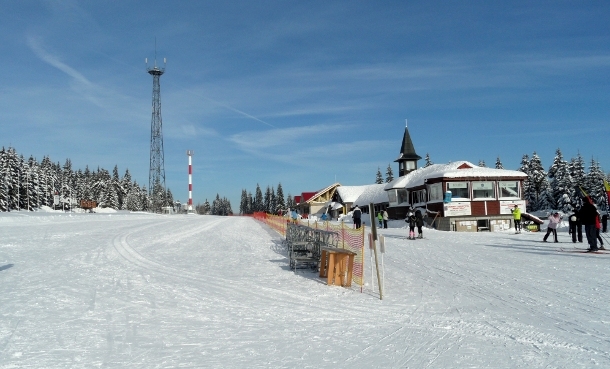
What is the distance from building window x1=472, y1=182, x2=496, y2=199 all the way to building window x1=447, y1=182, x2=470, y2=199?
48 cm

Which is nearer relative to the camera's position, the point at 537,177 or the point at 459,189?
the point at 459,189

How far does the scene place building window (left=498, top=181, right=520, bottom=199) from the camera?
35.9 meters

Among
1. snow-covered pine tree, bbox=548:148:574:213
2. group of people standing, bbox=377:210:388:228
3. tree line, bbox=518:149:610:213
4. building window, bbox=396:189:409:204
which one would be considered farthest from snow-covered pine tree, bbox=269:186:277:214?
group of people standing, bbox=377:210:388:228

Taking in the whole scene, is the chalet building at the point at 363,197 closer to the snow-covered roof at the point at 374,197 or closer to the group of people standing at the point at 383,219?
the snow-covered roof at the point at 374,197

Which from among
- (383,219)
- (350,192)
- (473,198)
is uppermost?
(350,192)

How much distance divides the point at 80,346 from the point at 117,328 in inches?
35.9

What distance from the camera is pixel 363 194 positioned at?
206 feet

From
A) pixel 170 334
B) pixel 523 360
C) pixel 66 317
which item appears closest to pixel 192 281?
pixel 66 317

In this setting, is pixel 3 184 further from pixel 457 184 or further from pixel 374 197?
pixel 457 184

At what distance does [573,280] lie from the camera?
34.6 ft

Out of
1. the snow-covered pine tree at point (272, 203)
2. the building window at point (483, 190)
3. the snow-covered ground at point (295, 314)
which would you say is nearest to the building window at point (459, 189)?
the building window at point (483, 190)

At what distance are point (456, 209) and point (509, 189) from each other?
4778mm

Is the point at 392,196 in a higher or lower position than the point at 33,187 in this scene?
lower

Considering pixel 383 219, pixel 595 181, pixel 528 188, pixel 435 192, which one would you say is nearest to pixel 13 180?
pixel 383 219
